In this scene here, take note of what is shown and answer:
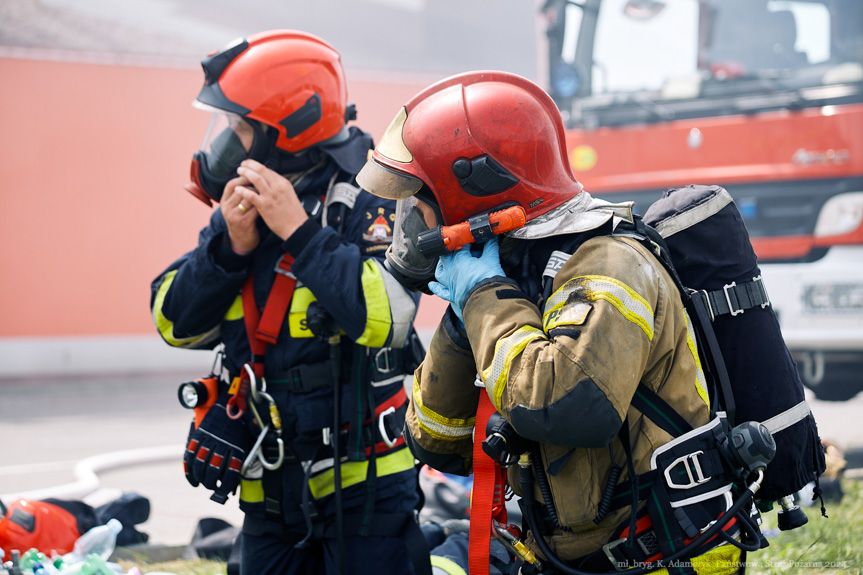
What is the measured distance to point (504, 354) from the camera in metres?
1.61

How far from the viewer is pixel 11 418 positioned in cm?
848

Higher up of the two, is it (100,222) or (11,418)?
(100,222)

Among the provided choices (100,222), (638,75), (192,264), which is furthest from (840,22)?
(100,222)

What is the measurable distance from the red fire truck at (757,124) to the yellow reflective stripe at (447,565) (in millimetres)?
3311

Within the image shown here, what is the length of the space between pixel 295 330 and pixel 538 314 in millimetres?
1104

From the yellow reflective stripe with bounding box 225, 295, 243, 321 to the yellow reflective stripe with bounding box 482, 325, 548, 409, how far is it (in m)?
1.31

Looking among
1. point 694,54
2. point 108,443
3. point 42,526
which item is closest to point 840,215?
point 694,54

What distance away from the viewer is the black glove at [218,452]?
2586mm

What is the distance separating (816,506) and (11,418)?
7.27 m

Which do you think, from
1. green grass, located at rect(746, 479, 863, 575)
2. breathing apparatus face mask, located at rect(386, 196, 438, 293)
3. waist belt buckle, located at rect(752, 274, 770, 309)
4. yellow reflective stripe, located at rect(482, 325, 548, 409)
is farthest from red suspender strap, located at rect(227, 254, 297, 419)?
green grass, located at rect(746, 479, 863, 575)

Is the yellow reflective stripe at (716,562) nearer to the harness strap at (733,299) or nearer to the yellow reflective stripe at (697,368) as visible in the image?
the yellow reflective stripe at (697,368)

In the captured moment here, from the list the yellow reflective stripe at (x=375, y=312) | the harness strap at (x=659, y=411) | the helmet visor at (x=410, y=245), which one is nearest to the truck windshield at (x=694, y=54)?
the yellow reflective stripe at (x=375, y=312)

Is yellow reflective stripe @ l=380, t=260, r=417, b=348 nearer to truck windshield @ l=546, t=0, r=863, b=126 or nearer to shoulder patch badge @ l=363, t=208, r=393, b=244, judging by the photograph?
shoulder patch badge @ l=363, t=208, r=393, b=244

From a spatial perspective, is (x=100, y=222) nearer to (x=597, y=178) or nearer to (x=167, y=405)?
(x=167, y=405)
